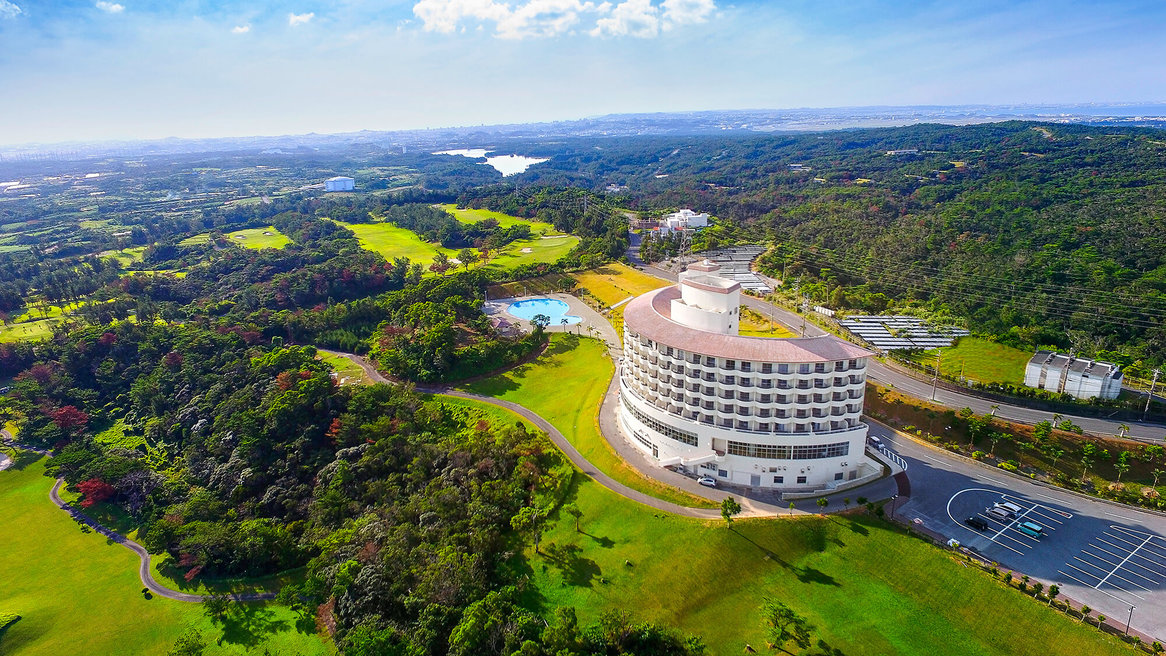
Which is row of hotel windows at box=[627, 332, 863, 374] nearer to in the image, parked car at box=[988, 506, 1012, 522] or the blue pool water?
parked car at box=[988, 506, 1012, 522]

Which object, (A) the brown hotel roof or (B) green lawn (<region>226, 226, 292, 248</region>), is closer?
(A) the brown hotel roof

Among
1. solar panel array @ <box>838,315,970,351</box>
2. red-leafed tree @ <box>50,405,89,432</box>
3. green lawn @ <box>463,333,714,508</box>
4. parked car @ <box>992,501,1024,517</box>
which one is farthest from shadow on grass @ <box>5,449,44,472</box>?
solar panel array @ <box>838,315,970,351</box>

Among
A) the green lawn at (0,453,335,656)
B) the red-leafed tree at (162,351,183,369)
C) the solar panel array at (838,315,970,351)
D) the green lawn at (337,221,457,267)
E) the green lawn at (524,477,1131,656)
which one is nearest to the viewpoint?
the green lawn at (524,477,1131,656)

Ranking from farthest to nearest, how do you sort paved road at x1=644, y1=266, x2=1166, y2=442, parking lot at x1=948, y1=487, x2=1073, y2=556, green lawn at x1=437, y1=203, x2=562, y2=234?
green lawn at x1=437, y1=203, x2=562, y2=234 → paved road at x1=644, y1=266, x2=1166, y2=442 → parking lot at x1=948, y1=487, x2=1073, y2=556

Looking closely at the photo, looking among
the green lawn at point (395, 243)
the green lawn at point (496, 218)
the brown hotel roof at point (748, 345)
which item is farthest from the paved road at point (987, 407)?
the green lawn at point (395, 243)

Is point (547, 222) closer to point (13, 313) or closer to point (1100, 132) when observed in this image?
point (13, 313)

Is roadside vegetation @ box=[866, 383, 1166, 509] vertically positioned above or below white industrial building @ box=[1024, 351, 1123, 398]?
below

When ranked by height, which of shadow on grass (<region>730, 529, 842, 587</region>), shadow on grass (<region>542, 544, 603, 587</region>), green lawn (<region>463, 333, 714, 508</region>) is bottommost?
shadow on grass (<region>542, 544, 603, 587</region>)

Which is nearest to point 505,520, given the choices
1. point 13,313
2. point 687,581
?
point 687,581
